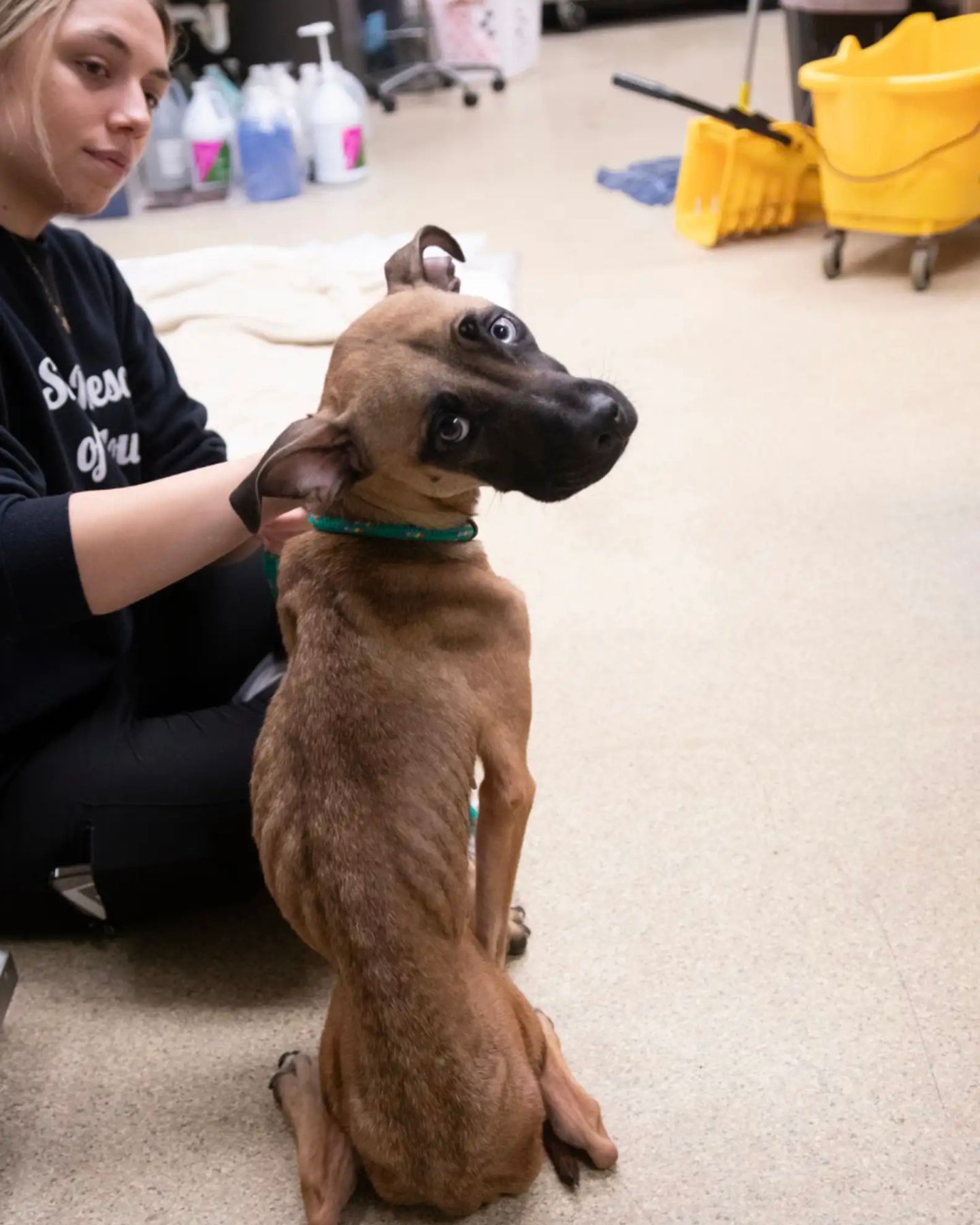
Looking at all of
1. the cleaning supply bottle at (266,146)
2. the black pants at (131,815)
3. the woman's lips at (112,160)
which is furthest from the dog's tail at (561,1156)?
the cleaning supply bottle at (266,146)

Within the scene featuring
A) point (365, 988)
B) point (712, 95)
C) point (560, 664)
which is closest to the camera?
point (365, 988)

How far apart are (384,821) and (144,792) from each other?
51 cm

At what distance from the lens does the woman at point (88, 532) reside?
1.31 meters

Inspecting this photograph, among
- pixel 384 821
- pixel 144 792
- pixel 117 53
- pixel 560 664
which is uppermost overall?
pixel 117 53

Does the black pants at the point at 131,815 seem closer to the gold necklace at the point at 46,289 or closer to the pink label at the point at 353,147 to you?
the gold necklace at the point at 46,289

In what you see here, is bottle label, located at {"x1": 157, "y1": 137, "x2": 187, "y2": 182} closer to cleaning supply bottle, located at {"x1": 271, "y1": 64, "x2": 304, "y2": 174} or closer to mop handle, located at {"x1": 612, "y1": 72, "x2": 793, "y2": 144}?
cleaning supply bottle, located at {"x1": 271, "y1": 64, "x2": 304, "y2": 174}

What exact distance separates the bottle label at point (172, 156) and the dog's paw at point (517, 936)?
411 cm

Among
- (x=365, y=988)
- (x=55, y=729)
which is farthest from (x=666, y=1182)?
(x=55, y=729)

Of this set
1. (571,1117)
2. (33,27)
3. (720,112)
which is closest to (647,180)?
(720,112)

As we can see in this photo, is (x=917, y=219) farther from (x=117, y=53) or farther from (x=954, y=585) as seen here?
(x=117, y=53)

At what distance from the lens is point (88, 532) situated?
1.30m

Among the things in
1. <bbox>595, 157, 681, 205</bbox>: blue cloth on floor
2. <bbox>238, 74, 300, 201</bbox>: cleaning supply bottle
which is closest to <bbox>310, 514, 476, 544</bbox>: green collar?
<bbox>595, 157, 681, 205</bbox>: blue cloth on floor

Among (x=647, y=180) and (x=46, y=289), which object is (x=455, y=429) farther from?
(x=647, y=180)

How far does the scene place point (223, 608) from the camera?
188 cm
